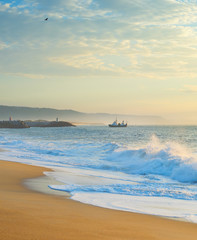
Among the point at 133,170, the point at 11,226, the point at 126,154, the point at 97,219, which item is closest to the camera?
the point at 11,226

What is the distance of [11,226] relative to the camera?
12.1 feet

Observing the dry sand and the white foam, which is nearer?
the dry sand

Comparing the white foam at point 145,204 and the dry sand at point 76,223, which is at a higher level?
the dry sand at point 76,223

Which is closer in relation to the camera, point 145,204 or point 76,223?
point 76,223

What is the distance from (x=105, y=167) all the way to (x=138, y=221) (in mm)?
9502

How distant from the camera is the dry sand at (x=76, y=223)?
11.8 feet

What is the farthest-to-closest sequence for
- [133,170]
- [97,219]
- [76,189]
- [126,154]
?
[126,154]
[133,170]
[76,189]
[97,219]

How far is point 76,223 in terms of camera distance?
423cm

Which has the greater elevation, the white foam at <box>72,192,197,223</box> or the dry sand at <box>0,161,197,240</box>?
the dry sand at <box>0,161,197,240</box>

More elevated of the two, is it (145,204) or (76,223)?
(76,223)

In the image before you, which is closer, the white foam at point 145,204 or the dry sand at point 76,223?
the dry sand at point 76,223

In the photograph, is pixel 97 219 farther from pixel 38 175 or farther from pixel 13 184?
pixel 38 175

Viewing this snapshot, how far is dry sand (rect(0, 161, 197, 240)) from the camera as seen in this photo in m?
3.61

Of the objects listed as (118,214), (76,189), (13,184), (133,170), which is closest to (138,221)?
(118,214)
